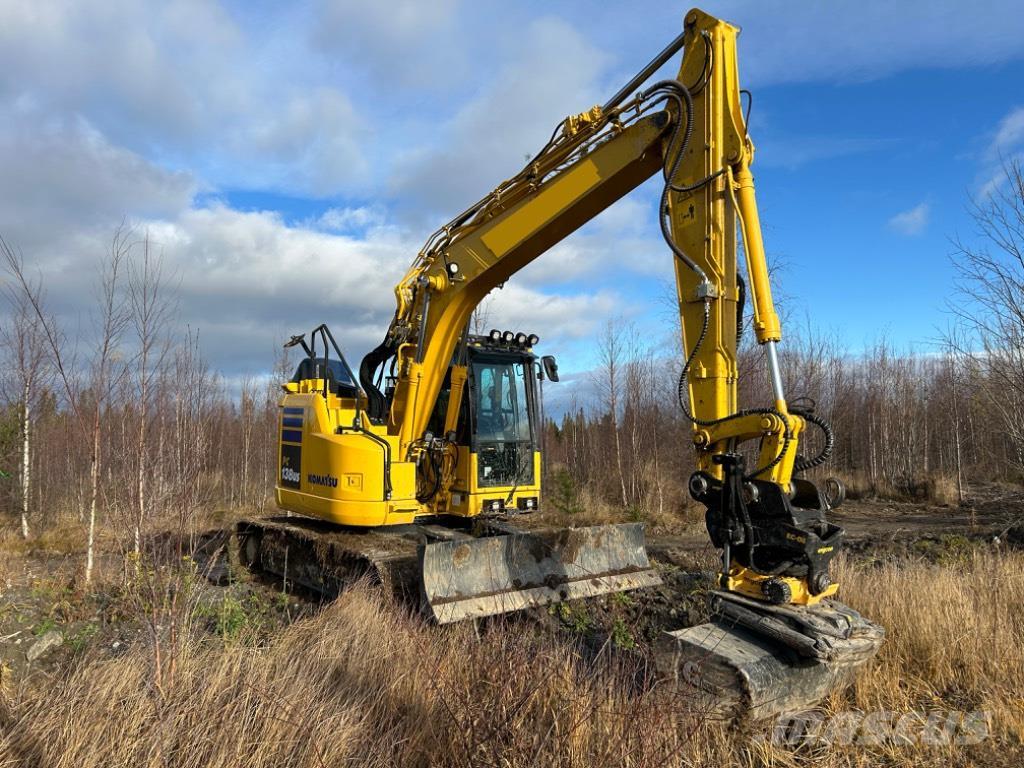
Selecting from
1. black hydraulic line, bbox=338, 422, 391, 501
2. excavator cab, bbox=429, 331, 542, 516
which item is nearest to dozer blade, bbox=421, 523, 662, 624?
excavator cab, bbox=429, 331, 542, 516

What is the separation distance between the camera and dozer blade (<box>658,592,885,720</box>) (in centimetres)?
388

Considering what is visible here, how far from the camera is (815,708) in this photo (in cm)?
424

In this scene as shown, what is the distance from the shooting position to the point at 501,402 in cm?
873

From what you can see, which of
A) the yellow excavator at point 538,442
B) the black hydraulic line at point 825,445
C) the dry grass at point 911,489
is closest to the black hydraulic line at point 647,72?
the yellow excavator at point 538,442

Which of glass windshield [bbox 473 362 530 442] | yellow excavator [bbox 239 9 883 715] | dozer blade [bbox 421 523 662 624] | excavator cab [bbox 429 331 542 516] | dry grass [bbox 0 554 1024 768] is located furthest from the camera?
glass windshield [bbox 473 362 530 442]

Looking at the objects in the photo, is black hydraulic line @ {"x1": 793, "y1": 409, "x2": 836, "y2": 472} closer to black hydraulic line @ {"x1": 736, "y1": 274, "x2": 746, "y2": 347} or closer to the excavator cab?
black hydraulic line @ {"x1": 736, "y1": 274, "x2": 746, "y2": 347}

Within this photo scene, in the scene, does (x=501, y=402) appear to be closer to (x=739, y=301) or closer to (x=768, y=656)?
(x=739, y=301)

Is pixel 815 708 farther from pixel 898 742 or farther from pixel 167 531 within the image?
pixel 167 531

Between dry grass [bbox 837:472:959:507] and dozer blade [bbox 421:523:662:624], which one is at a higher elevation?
dozer blade [bbox 421:523:662:624]

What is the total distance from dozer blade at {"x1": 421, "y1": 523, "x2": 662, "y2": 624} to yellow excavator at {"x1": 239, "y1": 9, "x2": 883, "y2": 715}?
0.8 inches

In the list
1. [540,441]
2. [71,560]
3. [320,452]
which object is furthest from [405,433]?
[71,560]

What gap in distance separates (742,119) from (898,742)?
169 inches

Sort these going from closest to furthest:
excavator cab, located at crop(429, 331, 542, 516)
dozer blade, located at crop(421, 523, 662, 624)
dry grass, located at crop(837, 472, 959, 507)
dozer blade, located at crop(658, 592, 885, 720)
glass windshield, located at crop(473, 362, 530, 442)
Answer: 1. dozer blade, located at crop(658, 592, 885, 720)
2. dozer blade, located at crop(421, 523, 662, 624)
3. excavator cab, located at crop(429, 331, 542, 516)
4. glass windshield, located at crop(473, 362, 530, 442)
5. dry grass, located at crop(837, 472, 959, 507)

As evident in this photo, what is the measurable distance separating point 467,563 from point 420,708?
3.25 m
